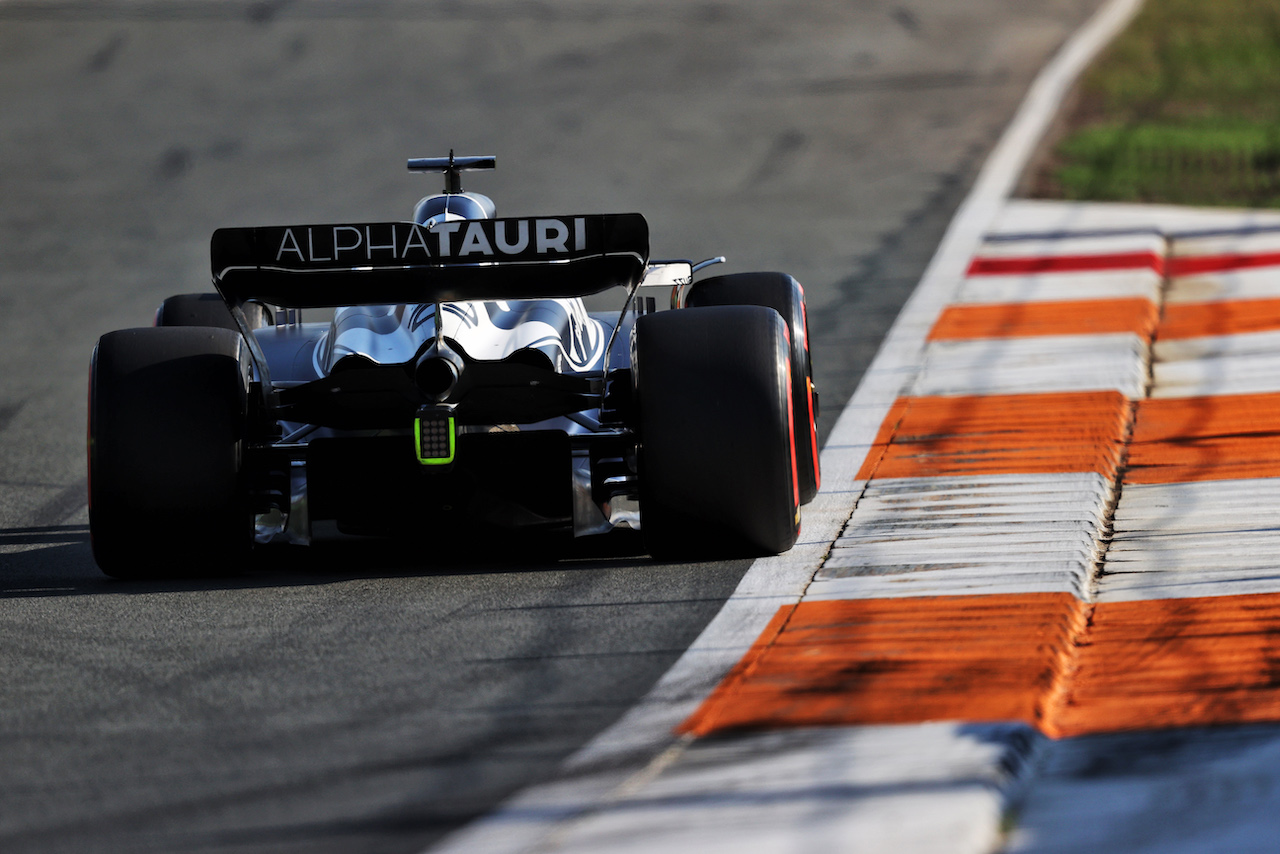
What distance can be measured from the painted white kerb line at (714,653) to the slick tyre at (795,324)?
163 mm

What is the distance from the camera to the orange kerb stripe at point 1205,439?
6434 mm

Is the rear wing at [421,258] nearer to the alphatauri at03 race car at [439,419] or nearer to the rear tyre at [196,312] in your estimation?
the alphatauri at03 race car at [439,419]

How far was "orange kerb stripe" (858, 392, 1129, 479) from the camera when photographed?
6.72m

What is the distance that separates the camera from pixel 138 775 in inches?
145

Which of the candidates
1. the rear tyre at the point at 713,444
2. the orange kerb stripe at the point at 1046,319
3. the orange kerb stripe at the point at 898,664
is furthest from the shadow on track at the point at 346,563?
A: the orange kerb stripe at the point at 1046,319

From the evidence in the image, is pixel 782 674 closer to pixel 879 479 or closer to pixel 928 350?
pixel 879 479

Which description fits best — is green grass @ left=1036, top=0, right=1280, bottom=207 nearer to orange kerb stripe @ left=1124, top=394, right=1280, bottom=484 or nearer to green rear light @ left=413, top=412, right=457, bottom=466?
orange kerb stripe @ left=1124, top=394, right=1280, bottom=484

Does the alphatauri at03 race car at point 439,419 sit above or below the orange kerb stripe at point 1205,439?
above

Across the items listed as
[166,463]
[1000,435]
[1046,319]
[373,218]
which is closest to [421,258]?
[166,463]

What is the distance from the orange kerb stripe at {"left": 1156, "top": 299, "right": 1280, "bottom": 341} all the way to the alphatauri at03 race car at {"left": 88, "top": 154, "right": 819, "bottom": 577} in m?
4.78

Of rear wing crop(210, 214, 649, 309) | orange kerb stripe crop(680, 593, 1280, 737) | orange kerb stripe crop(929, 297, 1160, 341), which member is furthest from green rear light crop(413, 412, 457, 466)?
orange kerb stripe crop(929, 297, 1160, 341)

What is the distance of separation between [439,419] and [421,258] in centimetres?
50

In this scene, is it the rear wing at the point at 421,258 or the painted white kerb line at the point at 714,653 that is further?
the rear wing at the point at 421,258

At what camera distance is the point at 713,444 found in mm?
5309
